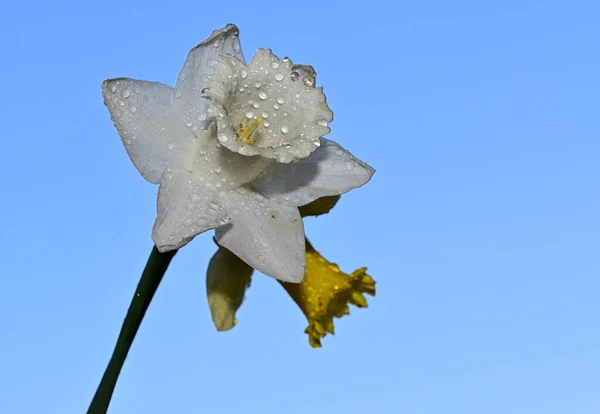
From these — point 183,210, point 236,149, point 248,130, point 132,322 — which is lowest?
point 132,322

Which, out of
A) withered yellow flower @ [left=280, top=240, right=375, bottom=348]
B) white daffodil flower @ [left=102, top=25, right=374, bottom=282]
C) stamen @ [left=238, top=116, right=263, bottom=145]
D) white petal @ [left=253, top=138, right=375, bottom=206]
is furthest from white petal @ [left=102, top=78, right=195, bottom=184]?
withered yellow flower @ [left=280, top=240, right=375, bottom=348]

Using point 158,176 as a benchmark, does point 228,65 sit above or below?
above

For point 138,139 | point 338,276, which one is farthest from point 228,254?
point 138,139

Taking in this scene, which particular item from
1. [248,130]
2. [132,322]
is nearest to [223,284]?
[132,322]

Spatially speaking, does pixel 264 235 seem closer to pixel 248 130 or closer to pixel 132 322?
pixel 248 130

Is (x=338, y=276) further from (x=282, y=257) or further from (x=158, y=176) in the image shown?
(x=158, y=176)

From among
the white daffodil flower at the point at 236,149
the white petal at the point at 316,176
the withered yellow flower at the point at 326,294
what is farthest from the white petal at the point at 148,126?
the withered yellow flower at the point at 326,294
